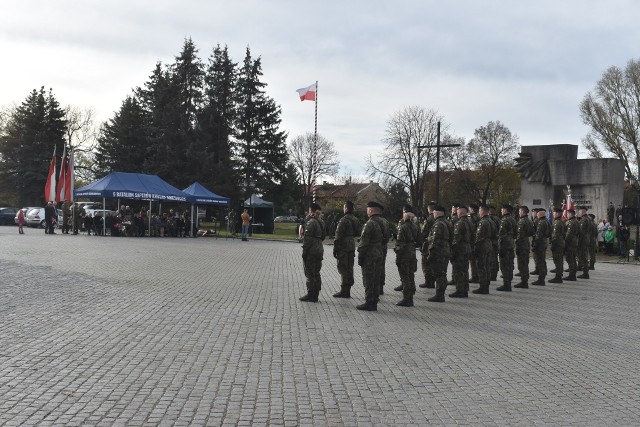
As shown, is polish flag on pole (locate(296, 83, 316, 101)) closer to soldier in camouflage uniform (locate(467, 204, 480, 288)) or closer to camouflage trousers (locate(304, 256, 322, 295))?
soldier in camouflage uniform (locate(467, 204, 480, 288))

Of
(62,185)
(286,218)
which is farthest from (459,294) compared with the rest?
(286,218)

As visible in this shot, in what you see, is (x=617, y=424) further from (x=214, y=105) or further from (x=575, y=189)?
(x=214, y=105)

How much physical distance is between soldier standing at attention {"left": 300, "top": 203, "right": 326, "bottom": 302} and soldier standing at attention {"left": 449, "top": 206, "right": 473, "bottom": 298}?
114 inches

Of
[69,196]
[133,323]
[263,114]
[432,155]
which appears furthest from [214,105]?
[133,323]

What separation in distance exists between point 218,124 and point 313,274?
4691 centimetres

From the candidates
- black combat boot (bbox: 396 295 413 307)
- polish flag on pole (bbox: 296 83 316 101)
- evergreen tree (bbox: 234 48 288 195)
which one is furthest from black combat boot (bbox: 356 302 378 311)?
evergreen tree (bbox: 234 48 288 195)

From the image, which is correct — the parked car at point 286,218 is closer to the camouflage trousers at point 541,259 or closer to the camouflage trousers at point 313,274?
the camouflage trousers at point 541,259

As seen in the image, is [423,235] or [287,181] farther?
[287,181]

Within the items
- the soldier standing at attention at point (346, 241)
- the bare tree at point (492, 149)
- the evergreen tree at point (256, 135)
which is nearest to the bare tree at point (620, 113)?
the bare tree at point (492, 149)

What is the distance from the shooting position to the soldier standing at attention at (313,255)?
11.8m

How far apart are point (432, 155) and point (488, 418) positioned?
49.9 m

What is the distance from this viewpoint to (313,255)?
1200 cm

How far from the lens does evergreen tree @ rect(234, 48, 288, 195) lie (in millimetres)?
58000

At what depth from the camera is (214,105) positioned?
57.1 metres
